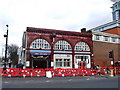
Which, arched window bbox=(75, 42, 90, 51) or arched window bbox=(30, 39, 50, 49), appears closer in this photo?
arched window bbox=(30, 39, 50, 49)

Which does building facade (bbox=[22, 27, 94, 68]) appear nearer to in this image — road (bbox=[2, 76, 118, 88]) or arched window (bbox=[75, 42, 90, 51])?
arched window (bbox=[75, 42, 90, 51])

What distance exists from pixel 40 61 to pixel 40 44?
3.35m

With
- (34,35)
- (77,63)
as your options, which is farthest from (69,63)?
(34,35)

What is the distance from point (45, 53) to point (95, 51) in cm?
1218

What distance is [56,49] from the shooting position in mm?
30391

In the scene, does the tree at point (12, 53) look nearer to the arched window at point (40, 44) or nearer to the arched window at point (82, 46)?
the arched window at point (40, 44)

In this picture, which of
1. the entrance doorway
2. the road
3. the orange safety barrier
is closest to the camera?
the road

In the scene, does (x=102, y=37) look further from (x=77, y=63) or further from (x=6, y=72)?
(x=6, y=72)

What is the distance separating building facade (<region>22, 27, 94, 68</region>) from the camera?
93.6 ft

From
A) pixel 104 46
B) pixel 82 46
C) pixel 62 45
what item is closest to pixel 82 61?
pixel 82 46

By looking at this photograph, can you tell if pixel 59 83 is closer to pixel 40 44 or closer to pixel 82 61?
pixel 40 44

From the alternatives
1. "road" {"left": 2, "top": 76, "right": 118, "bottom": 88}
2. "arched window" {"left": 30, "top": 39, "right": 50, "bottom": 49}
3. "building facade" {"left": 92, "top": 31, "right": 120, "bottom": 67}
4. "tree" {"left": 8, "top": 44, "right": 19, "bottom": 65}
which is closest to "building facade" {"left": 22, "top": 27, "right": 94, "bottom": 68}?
"arched window" {"left": 30, "top": 39, "right": 50, "bottom": 49}

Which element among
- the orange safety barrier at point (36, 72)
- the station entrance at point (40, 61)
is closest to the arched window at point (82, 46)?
the station entrance at point (40, 61)

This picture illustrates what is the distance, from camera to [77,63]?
32.1 m
